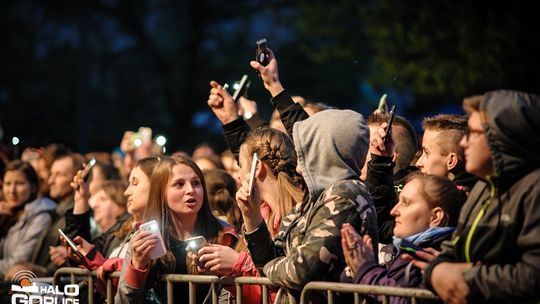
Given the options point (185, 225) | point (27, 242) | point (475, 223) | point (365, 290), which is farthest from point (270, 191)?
point (27, 242)

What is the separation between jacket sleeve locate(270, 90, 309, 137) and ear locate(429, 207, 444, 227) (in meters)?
1.63

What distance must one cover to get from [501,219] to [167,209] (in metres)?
3.11

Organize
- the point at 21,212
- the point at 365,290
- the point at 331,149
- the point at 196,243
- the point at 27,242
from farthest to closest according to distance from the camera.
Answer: the point at 21,212
the point at 27,242
the point at 196,243
the point at 331,149
the point at 365,290

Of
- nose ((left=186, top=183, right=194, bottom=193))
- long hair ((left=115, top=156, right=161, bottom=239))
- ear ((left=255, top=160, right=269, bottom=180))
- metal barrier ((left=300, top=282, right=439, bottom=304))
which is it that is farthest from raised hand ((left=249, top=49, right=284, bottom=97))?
metal barrier ((left=300, top=282, right=439, bottom=304))

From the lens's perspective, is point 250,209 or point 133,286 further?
point 133,286

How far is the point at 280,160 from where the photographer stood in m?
7.21

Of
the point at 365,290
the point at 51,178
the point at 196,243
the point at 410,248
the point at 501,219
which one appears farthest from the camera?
the point at 51,178

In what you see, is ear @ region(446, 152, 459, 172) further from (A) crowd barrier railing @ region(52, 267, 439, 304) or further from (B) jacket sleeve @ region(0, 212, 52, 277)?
(B) jacket sleeve @ region(0, 212, 52, 277)

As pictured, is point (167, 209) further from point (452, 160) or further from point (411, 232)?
point (411, 232)

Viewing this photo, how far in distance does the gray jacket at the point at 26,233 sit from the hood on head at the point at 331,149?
4949 mm

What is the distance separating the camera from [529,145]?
5145mm

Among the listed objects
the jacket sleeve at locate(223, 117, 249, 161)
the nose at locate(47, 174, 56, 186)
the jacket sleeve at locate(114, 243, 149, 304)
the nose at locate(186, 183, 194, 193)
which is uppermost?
the nose at locate(47, 174, 56, 186)

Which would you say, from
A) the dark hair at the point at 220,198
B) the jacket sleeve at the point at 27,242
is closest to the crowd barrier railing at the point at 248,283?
the dark hair at the point at 220,198

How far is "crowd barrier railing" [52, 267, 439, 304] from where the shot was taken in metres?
5.56
